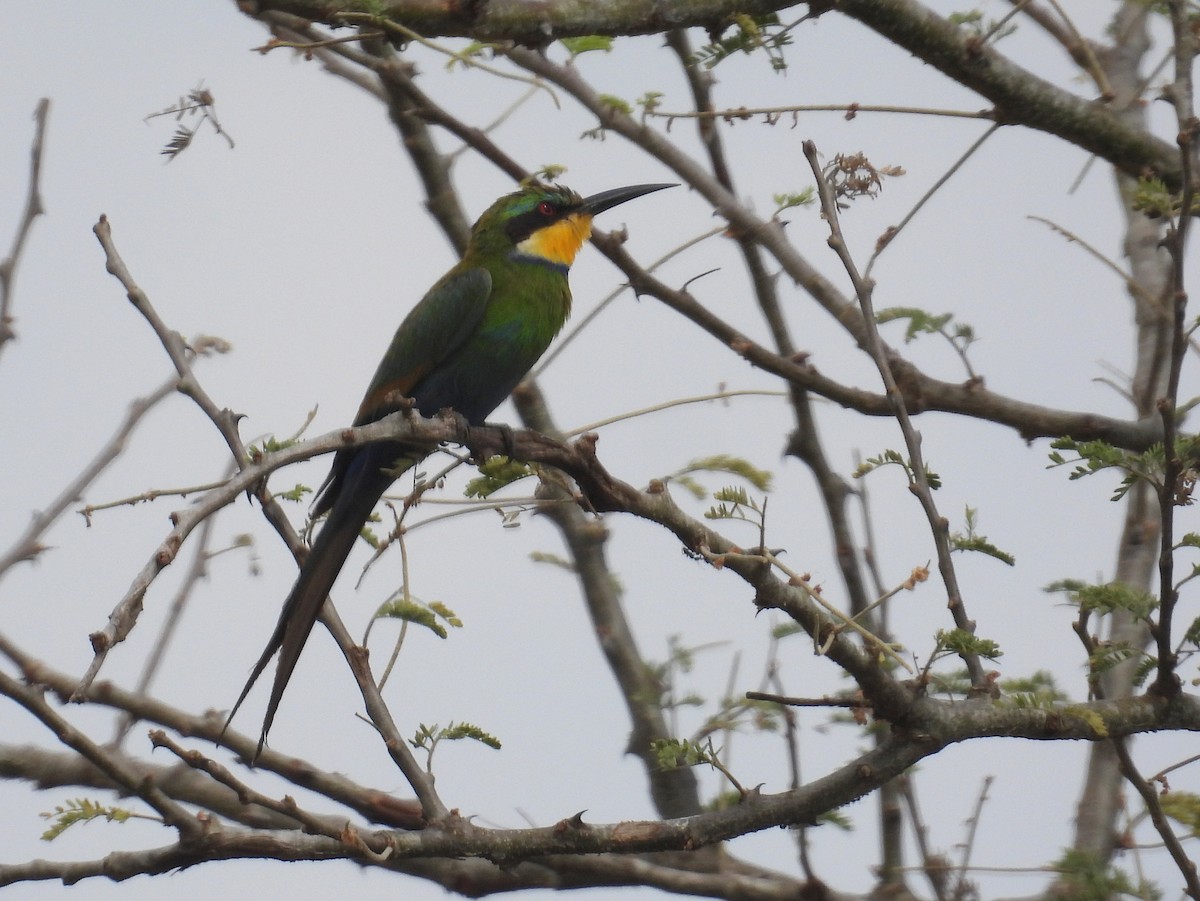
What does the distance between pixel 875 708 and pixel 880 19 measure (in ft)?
5.75

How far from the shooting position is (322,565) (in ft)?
12.0

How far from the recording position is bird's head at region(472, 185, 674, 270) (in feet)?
17.1

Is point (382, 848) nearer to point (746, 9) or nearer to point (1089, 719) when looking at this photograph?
point (1089, 719)

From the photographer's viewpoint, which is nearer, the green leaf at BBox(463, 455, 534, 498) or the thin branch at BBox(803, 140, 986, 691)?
the thin branch at BBox(803, 140, 986, 691)

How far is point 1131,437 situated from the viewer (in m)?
3.96

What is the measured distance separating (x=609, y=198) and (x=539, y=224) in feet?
1.18

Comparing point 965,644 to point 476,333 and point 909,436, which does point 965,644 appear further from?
point 476,333

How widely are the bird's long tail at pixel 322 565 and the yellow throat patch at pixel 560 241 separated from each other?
1.39 meters

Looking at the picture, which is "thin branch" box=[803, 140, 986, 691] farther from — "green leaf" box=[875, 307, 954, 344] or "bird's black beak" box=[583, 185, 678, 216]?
"bird's black beak" box=[583, 185, 678, 216]

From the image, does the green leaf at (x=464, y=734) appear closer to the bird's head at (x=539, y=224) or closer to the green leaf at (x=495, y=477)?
the green leaf at (x=495, y=477)

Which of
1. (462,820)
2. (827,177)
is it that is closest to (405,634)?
(462,820)

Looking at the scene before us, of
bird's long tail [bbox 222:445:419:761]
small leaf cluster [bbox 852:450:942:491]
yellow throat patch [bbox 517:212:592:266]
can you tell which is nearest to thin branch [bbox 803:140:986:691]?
small leaf cluster [bbox 852:450:942:491]

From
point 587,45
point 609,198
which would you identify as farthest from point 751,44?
point 609,198

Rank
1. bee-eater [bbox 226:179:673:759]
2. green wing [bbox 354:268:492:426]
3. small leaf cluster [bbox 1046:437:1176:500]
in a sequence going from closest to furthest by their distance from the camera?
1. small leaf cluster [bbox 1046:437:1176:500]
2. bee-eater [bbox 226:179:673:759]
3. green wing [bbox 354:268:492:426]
